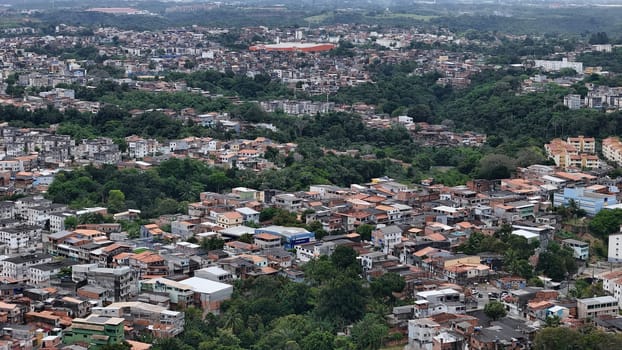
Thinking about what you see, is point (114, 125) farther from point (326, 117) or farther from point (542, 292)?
point (542, 292)

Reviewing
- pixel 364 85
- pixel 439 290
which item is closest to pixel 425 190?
pixel 439 290

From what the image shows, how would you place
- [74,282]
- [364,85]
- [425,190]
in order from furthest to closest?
[364,85] < [425,190] < [74,282]

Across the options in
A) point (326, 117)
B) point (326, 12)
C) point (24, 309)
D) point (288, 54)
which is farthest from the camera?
point (326, 12)

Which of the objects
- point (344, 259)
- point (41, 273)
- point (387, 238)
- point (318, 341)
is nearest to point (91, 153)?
point (41, 273)

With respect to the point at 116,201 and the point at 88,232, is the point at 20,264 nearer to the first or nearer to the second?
the point at 88,232

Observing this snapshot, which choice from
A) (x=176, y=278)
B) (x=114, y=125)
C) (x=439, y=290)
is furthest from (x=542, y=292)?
(x=114, y=125)

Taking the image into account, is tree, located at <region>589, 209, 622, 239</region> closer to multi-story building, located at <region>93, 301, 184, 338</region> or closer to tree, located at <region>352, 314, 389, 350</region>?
tree, located at <region>352, 314, 389, 350</region>

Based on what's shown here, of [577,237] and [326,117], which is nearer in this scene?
[577,237]
